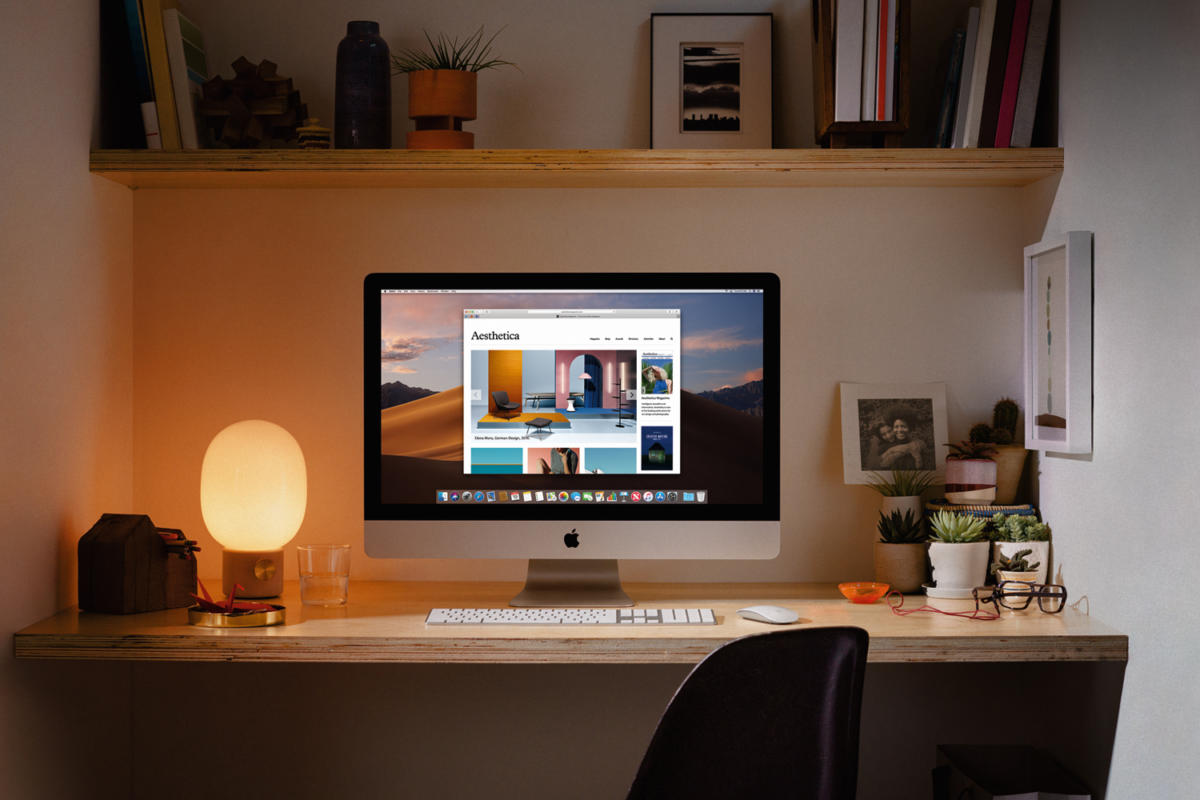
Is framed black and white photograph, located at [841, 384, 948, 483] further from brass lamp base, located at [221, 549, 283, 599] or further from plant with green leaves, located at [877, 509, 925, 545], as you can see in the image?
brass lamp base, located at [221, 549, 283, 599]

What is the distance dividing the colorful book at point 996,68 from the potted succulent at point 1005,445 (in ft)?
1.70

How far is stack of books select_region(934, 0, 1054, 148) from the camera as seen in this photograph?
1782 mm

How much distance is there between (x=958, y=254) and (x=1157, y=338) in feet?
1.93

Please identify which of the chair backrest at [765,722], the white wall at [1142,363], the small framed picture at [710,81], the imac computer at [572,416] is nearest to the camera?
the chair backrest at [765,722]

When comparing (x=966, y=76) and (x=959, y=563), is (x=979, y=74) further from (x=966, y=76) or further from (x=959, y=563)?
(x=959, y=563)

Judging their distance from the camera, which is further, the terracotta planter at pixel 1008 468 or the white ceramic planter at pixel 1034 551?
the terracotta planter at pixel 1008 468

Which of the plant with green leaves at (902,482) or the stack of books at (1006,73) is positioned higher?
the stack of books at (1006,73)

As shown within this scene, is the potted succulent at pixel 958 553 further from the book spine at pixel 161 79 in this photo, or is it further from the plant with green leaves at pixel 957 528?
the book spine at pixel 161 79

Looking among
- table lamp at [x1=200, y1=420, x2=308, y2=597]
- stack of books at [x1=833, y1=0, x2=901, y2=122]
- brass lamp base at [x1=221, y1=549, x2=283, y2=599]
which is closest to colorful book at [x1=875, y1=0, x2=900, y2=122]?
stack of books at [x1=833, y1=0, x2=901, y2=122]

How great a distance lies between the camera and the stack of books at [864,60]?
181 cm

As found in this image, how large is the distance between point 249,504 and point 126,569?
0.22 meters

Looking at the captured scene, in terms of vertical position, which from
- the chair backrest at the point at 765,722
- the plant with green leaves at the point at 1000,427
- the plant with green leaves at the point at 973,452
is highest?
the plant with green leaves at the point at 1000,427

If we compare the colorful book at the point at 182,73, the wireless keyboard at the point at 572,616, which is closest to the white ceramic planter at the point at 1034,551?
the wireless keyboard at the point at 572,616

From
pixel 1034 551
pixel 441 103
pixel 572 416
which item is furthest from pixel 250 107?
pixel 1034 551
